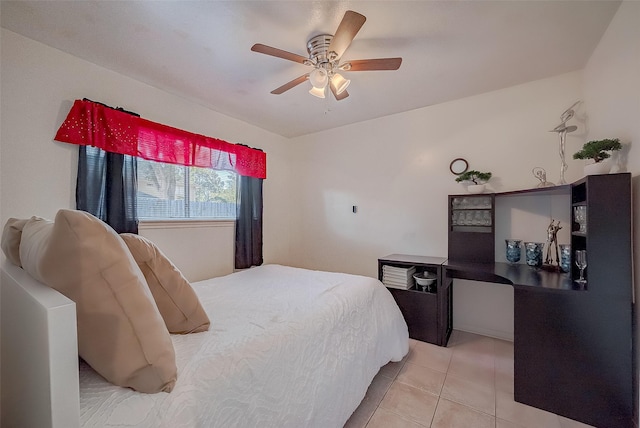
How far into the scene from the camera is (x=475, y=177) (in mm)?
2521

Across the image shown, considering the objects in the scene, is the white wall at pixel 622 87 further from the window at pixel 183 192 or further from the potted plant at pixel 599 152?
the window at pixel 183 192

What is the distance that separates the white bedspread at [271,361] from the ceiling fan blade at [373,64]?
5.13 ft

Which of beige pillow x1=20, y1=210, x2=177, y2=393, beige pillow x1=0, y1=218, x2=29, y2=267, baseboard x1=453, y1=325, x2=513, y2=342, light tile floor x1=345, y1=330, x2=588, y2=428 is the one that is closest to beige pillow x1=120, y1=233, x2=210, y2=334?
beige pillow x1=20, y1=210, x2=177, y2=393

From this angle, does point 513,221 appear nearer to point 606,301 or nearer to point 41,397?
point 606,301

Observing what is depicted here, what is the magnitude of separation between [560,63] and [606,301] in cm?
187

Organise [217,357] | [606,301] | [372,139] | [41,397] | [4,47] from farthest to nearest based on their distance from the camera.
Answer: [372,139]
[4,47]
[606,301]
[217,357]
[41,397]

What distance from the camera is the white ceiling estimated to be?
1507mm

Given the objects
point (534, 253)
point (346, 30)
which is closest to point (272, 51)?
point (346, 30)

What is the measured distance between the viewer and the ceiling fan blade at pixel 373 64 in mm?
1643

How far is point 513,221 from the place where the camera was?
2.43m

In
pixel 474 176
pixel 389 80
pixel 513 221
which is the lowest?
pixel 513 221

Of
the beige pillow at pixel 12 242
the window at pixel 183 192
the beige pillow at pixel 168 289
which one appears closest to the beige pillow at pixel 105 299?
the beige pillow at pixel 168 289

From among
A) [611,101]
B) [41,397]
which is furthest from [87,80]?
[611,101]

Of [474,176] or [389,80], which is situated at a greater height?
[389,80]
